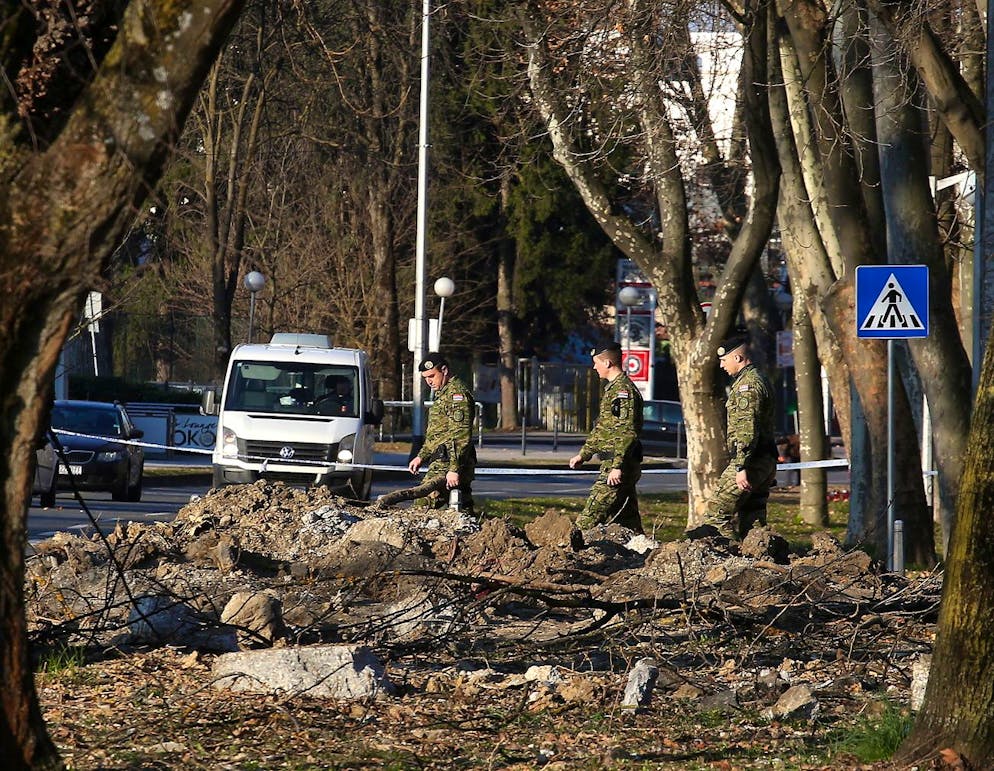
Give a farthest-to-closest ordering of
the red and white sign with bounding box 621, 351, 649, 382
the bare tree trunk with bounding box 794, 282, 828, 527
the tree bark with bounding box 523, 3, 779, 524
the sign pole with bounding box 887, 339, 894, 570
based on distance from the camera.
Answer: the red and white sign with bounding box 621, 351, 649, 382, the bare tree trunk with bounding box 794, 282, 828, 527, the tree bark with bounding box 523, 3, 779, 524, the sign pole with bounding box 887, 339, 894, 570

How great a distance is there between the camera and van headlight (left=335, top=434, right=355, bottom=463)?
68.0 ft

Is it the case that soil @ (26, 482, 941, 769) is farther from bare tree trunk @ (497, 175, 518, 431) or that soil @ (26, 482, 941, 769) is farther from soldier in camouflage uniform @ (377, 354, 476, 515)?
bare tree trunk @ (497, 175, 518, 431)

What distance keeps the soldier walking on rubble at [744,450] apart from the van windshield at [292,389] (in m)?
9.11

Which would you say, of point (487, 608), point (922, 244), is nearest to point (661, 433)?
point (922, 244)

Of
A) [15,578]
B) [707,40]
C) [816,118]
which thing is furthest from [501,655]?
[707,40]

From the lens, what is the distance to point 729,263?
17906mm

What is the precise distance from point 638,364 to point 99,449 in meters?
12.1

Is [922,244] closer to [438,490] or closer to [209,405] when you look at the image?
[438,490]

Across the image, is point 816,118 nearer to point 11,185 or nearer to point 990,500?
point 990,500

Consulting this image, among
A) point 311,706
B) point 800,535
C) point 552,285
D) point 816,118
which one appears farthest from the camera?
point 552,285

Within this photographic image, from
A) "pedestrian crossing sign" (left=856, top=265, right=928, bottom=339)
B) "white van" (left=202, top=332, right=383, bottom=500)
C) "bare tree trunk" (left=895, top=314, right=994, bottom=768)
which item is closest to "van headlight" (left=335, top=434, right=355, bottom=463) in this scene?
"white van" (left=202, top=332, right=383, bottom=500)

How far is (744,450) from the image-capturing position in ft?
41.0

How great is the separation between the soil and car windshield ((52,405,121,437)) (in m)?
11.2

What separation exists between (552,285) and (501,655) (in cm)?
4517
